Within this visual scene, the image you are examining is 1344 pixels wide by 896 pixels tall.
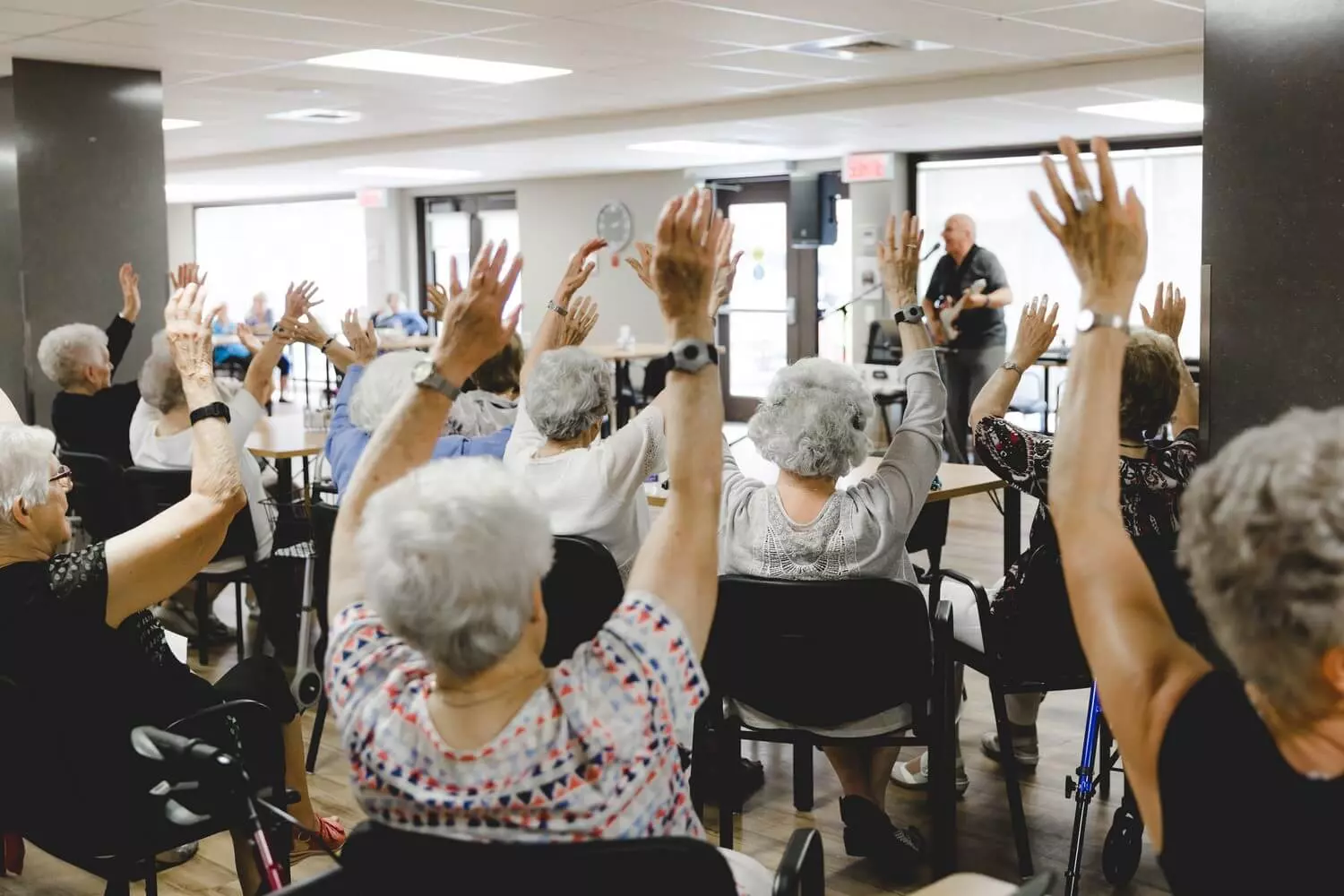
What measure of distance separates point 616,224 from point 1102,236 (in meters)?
13.5

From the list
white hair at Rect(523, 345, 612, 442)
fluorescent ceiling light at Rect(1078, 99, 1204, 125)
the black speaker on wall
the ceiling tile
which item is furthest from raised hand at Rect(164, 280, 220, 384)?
the black speaker on wall

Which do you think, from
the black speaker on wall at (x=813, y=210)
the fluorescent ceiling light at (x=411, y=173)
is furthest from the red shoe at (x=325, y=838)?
the fluorescent ceiling light at (x=411, y=173)

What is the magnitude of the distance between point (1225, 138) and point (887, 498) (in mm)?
1114

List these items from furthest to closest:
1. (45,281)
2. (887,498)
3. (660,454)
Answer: (45,281) → (660,454) → (887,498)

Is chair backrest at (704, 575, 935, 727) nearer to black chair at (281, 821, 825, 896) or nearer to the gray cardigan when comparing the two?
the gray cardigan

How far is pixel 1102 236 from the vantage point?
60.1 inches

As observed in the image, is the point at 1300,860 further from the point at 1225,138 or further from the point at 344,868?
the point at 1225,138

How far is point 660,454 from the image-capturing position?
3.29m

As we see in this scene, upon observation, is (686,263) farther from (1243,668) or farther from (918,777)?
(918,777)

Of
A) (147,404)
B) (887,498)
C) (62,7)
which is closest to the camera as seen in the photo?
(887,498)

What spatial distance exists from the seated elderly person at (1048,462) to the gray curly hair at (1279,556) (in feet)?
5.31

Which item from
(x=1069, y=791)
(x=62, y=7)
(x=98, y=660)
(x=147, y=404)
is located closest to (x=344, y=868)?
(x=98, y=660)

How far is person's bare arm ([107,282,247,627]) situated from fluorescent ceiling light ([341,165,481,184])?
38.1 feet

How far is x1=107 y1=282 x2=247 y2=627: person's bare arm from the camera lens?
2.42m
